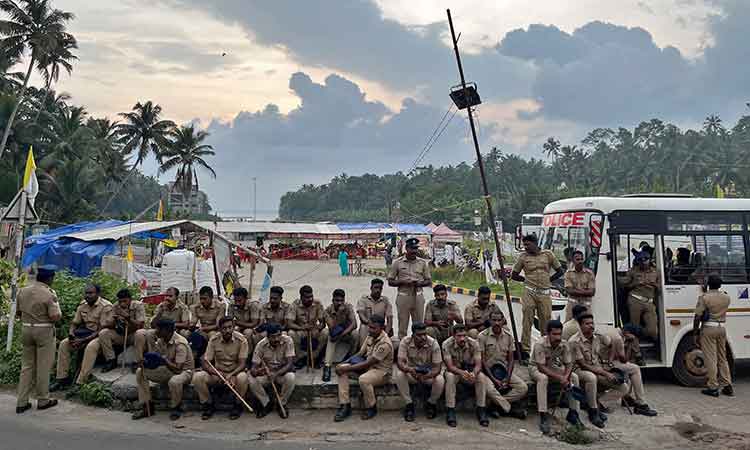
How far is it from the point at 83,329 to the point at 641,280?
810 centimetres

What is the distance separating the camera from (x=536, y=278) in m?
8.07

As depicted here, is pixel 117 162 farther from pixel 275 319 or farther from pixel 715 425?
pixel 715 425

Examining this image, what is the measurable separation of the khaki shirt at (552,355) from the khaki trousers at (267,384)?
3014 millimetres

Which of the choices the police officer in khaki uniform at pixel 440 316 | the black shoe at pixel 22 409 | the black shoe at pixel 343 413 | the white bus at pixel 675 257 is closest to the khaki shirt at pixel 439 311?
the police officer in khaki uniform at pixel 440 316

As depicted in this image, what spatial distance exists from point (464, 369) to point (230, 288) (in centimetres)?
852

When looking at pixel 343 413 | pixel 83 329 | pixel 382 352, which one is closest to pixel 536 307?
pixel 382 352

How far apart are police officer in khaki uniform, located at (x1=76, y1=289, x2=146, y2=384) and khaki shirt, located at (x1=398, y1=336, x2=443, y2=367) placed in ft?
12.9

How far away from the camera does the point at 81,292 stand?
954cm

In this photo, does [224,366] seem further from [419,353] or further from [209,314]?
[419,353]

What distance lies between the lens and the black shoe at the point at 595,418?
654 cm

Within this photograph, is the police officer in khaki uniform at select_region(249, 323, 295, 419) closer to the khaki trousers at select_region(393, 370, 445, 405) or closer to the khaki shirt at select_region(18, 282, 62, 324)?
the khaki trousers at select_region(393, 370, 445, 405)

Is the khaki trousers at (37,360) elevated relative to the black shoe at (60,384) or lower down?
elevated

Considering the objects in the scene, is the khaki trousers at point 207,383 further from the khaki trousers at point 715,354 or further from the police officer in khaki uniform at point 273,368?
the khaki trousers at point 715,354

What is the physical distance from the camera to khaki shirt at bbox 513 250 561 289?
806 cm
